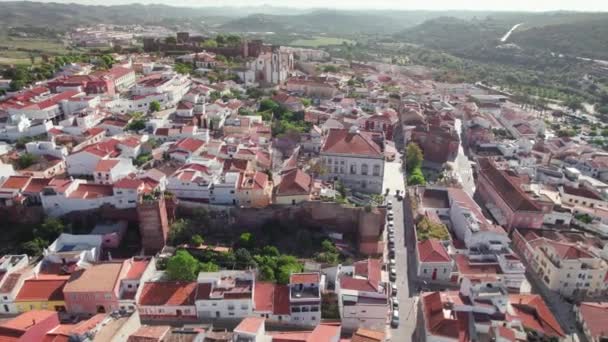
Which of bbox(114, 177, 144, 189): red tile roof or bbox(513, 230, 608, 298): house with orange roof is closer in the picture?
bbox(513, 230, 608, 298): house with orange roof

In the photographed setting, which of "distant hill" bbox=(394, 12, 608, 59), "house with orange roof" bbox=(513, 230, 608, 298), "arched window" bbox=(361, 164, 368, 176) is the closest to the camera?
"house with orange roof" bbox=(513, 230, 608, 298)

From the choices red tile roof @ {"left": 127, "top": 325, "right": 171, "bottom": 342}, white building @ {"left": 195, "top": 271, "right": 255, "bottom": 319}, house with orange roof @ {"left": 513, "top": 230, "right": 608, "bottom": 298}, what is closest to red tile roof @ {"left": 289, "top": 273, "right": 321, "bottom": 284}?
white building @ {"left": 195, "top": 271, "right": 255, "bottom": 319}

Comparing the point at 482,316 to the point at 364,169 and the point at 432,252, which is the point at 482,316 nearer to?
the point at 432,252

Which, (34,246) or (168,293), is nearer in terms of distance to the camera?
(168,293)

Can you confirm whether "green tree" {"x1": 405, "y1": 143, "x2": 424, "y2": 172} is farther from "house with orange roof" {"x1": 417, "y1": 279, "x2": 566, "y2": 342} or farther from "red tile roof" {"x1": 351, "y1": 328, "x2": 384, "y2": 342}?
"red tile roof" {"x1": 351, "y1": 328, "x2": 384, "y2": 342}

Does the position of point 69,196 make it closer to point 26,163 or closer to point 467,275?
point 26,163

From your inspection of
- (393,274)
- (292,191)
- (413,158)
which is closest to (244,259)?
(292,191)

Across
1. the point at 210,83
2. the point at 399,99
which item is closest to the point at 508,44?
the point at 399,99
